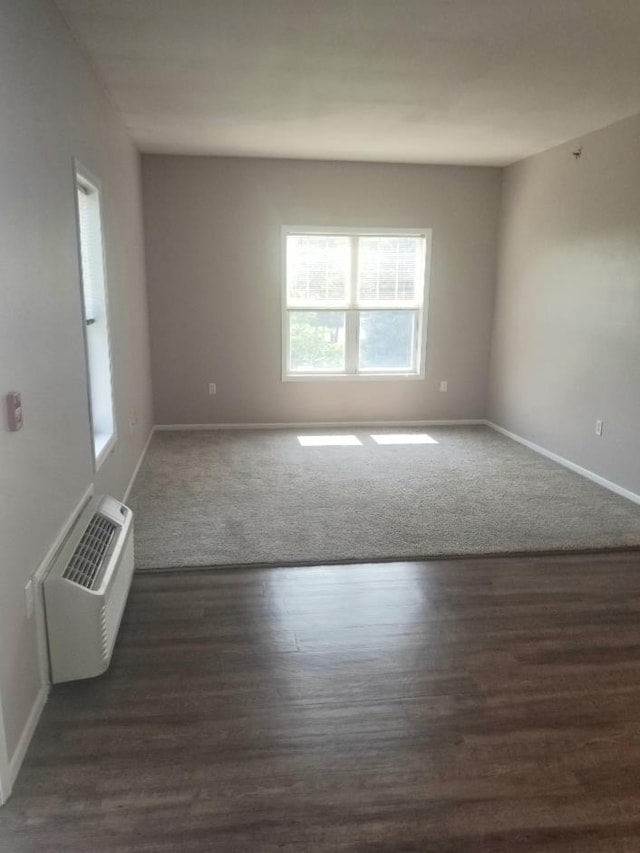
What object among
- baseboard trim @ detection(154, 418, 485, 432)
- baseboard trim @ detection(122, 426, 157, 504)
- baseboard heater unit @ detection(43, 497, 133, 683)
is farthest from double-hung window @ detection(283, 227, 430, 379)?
baseboard heater unit @ detection(43, 497, 133, 683)

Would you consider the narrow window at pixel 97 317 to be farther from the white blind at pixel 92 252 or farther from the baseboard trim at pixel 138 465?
the baseboard trim at pixel 138 465

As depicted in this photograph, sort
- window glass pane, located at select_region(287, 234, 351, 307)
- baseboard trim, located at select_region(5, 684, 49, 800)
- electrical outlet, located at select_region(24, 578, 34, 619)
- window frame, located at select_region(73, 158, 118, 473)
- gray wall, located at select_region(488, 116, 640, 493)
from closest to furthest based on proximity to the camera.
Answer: baseboard trim, located at select_region(5, 684, 49, 800), electrical outlet, located at select_region(24, 578, 34, 619), window frame, located at select_region(73, 158, 118, 473), gray wall, located at select_region(488, 116, 640, 493), window glass pane, located at select_region(287, 234, 351, 307)

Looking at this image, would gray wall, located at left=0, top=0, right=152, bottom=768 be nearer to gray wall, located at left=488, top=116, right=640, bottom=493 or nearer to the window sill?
the window sill

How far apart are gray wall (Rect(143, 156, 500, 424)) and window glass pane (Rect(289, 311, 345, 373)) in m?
0.18

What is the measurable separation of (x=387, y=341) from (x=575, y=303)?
1.97 m

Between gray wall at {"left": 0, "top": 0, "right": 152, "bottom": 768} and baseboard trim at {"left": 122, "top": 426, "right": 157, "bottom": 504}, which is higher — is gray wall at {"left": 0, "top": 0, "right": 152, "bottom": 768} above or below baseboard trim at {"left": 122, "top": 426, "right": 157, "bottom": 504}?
above

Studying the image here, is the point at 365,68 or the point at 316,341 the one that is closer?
the point at 365,68

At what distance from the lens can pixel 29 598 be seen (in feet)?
6.48

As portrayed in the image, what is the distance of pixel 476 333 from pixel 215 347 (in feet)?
8.77

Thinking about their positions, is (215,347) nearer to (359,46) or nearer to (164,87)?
(164,87)

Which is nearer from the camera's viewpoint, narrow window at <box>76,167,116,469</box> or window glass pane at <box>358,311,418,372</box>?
narrow window at <box>76,167,116,469</box>

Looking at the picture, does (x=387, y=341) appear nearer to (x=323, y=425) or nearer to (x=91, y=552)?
(x=323, y=425)

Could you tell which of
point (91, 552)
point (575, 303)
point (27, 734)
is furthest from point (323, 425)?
point (27, 734)

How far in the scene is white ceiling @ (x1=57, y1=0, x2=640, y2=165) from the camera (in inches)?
102
